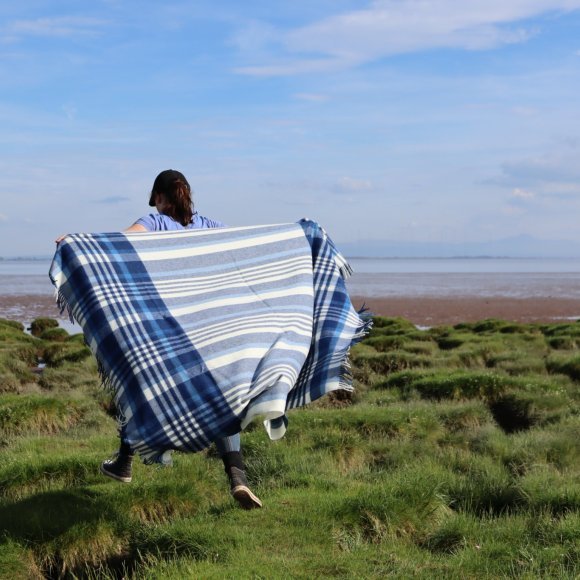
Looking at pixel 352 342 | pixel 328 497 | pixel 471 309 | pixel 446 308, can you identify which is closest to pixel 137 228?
pixel 352 342

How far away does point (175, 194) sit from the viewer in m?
6.68

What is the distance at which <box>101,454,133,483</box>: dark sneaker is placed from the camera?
6.80m

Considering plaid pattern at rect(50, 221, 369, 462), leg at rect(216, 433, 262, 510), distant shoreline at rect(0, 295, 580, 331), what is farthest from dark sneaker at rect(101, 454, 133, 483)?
distant shoreline at rect(0, 295, 580, 331)

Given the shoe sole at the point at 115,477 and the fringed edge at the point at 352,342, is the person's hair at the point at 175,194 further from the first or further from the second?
the shoe sole at the point at 115,477

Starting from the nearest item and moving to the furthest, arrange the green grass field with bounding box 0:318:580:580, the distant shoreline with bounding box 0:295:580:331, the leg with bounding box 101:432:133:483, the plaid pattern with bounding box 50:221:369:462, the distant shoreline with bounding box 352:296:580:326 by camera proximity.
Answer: the green grass field with bounding box 0:318:580:580
the plaid pattern with bounding box 50:221:369:462
the leg with bounding box 101:432:133:483
the distant shoreline with bounding box 352:296:580:326
the distant shoreline with bounding box 0:295:580:331

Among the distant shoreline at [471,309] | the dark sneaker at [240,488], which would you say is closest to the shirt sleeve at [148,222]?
the dark sneaker at [240,488]

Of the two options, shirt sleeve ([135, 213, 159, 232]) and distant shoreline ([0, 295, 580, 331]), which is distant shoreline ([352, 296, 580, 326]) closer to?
distant shoreline ([0, 295, 580, 331])

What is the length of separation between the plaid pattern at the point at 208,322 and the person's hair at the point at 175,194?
0.83ft

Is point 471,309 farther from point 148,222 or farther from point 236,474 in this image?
point 236,474

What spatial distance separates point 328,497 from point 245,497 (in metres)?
1.04

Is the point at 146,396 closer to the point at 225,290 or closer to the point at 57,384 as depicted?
the point at 225,290

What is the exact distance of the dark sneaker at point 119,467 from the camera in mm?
6797

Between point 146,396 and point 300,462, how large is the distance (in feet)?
10.1

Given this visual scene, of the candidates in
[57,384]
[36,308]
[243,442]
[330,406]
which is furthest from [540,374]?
[36,308]
